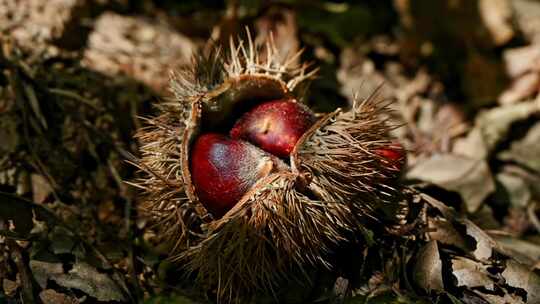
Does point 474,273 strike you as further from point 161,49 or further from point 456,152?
point 161,49

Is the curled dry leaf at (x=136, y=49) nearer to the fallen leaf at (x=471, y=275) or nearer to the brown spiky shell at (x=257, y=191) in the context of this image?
the brown spiky shell at (x=257, y=191)

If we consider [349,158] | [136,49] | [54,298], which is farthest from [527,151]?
[54,298]

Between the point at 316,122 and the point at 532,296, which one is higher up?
the point at 316,122

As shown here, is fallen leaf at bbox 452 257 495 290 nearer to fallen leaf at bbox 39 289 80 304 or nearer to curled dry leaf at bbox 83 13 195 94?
fallen leaf at bbox 39 289 80 304

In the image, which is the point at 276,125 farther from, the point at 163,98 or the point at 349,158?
the point at 163,98

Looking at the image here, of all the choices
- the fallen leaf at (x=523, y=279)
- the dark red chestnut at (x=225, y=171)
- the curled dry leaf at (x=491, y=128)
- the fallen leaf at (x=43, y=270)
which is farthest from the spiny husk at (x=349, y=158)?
the curled dry leaf at (x=491, y=128)

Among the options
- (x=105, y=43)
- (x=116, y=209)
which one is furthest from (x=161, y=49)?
(x=116, y=209)

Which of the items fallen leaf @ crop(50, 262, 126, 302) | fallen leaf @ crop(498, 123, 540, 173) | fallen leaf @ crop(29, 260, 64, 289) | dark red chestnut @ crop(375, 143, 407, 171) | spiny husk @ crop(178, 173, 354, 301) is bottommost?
fallen leaf @ crop(498, 123, 540, 173)

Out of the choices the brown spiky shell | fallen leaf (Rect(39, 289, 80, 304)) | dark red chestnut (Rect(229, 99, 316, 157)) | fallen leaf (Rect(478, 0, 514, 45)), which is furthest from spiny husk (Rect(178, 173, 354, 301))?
fallen leaf (Rect(478, 0, 514, 45))
